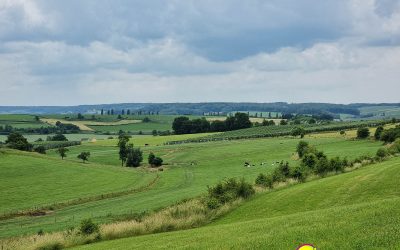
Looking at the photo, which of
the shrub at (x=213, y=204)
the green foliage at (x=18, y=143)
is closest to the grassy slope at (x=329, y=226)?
the shrub at (x=213, y=204)

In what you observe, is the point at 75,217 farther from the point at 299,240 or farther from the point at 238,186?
the point at 299,240

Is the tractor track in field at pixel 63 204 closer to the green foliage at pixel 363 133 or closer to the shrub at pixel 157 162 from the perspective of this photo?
the shrub at pixel 157 162

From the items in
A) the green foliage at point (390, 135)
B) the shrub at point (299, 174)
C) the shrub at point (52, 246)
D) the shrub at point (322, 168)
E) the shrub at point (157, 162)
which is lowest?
Answer: the shrub at point (157, 162)

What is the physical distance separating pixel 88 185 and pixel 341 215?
63955mm

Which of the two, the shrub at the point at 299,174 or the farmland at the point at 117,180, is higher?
the shrub at the point at 299,174

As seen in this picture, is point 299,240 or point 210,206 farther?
point 210,206

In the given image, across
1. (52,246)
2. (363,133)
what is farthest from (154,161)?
(52,246)

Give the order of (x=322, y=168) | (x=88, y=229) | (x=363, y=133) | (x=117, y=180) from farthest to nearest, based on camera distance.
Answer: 1. (x=363, y=133)
2. (x=117, y=180)
3. (x=322, y=168)
4. (x=88, y=229)

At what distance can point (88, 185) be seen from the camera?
79125 millimetres

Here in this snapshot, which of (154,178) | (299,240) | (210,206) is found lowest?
(154,178)

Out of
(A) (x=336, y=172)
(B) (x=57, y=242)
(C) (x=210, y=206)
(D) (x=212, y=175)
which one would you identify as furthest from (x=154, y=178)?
(B) (x=57, y=242)

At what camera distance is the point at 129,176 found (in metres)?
91.2

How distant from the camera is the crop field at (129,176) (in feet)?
173

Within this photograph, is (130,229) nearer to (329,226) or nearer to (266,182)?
(329,226)
